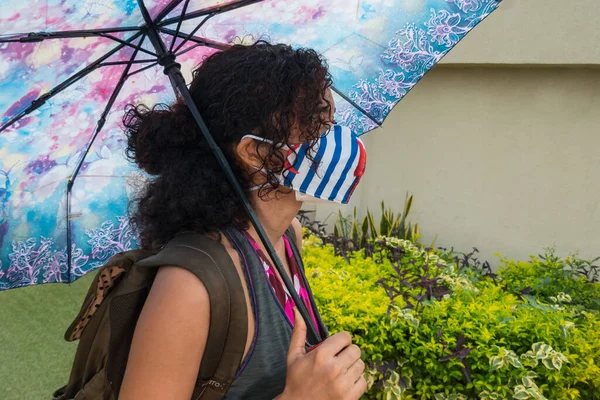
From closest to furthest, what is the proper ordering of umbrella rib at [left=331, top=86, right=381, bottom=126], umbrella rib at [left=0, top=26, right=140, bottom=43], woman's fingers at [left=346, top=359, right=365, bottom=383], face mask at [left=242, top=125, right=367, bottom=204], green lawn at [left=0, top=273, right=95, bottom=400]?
woman's fingers at [left=346, top=359, right=365, bottom=383] < umbrella rib at [left=0, top=26, right=140, bottom=43] < face mask at [left=242, top=125, right=367, bottom=204] < umbrella rib at [left=331, top=86, right=381, bottom=126] < green lawn at [left=0, top=273, right=95, bottom=400]

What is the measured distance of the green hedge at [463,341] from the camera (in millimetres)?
2461

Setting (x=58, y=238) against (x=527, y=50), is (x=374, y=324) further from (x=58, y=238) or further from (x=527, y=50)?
(x=527, y=50)

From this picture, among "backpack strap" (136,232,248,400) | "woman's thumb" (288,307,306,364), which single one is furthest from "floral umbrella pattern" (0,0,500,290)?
"woman's thumb" (288,307,306,364)

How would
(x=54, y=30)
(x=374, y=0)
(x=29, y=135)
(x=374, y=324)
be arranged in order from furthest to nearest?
(x=374, y=324) → (x=374, y=0) → (x=29, y=135) → (x=54, y=30)

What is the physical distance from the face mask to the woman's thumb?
1.25 feet

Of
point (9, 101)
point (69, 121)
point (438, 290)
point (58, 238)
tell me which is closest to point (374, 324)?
point (438, 290)

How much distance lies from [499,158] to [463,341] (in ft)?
6.86

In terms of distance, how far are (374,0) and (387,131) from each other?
2.79m

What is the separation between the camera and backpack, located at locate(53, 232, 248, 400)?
128 cm

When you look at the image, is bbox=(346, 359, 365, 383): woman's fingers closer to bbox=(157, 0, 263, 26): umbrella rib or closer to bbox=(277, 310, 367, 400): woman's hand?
bbox=(277, 310, 367, 400): woman's hand

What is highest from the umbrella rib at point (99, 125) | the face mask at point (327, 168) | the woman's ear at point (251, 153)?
the umbrella rib at point (99, 125)

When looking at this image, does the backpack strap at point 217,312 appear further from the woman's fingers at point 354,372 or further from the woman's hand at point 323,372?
the woman's fingers at point 354,372

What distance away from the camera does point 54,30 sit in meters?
1.50

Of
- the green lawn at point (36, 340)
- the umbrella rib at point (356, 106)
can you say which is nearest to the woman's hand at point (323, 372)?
the umbrella rib at point (356, 106)
